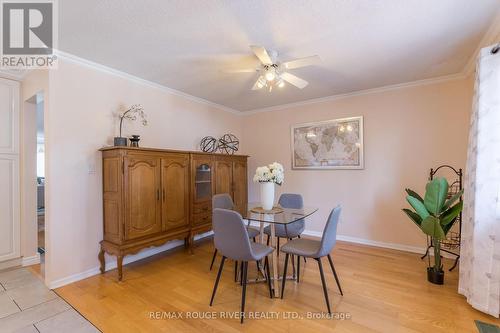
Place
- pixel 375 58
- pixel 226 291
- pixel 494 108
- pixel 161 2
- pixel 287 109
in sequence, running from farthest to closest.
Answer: pixel 287 109
pixel 375 58
pixel 226 291
pixel 494 108
pixel 161 2

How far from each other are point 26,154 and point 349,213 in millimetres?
4627

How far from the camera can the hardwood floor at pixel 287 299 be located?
185 centimetres

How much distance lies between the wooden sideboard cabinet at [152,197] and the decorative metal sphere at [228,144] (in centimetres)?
74

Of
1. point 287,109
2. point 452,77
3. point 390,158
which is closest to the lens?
point 452,77

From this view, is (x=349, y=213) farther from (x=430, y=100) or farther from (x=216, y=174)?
(x=216, y=174)

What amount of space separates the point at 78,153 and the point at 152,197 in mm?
918

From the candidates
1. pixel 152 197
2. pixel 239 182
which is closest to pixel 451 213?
pixel 239 182

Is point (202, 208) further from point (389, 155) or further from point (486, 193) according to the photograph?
point (486, 193)

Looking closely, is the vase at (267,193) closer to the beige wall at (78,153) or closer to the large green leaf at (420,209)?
the large green leaf at (420,209)

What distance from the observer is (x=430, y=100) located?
3.27 meters

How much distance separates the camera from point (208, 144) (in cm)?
420

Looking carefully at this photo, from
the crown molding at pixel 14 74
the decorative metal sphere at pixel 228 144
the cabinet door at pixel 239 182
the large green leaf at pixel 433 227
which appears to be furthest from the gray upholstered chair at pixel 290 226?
the crown molding at pixel 14 74

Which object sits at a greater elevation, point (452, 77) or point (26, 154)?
point (452, 77)

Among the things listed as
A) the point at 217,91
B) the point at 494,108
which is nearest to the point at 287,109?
the point at 217,91
